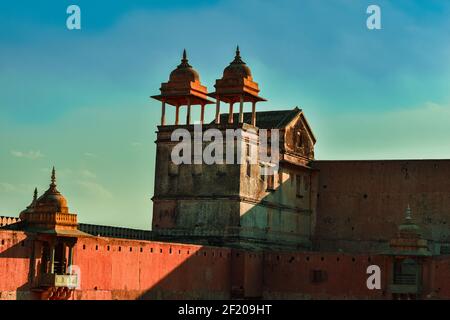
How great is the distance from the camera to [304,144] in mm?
63094

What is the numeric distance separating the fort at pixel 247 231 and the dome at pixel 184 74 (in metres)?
0.06

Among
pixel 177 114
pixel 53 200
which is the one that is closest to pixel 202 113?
pixel 177 114

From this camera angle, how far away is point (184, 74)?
58469mm

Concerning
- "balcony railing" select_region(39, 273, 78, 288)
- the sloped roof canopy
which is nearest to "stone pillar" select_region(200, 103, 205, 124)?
the sloped roof canopy

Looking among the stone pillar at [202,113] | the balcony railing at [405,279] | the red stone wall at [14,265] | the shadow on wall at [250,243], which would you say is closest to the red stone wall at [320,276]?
the balcony railing at [405,279]

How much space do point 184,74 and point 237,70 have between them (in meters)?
2.43

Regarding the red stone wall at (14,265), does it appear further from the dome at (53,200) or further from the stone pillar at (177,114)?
the stone pillar at (177,114)

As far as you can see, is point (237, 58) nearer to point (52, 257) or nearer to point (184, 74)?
point (184, 74)

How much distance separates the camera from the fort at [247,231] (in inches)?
1793

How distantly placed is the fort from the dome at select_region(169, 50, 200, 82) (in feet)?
0.19

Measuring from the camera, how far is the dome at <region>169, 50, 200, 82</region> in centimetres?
5834

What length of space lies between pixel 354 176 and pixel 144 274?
16810 millimetres

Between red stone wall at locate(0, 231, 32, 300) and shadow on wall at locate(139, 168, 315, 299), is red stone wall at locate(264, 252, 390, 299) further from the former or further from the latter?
red stone wall at locate(0, 231, 32, 300)
